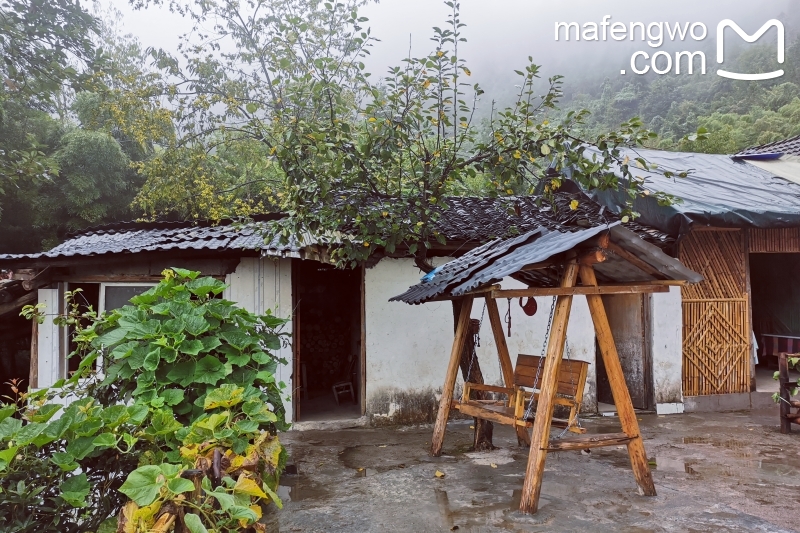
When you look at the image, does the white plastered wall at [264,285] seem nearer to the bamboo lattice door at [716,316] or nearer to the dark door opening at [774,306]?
the bamboo lattice door at [716,316]

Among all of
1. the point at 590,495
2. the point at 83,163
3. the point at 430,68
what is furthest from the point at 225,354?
the point at 83,163

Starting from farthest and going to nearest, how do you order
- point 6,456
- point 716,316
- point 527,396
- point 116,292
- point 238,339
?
1. point 716,316
2. point 116,292
3. point 527,396
4. point 238,339
5. point 6,456

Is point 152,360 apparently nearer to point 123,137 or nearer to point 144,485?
point 144,485

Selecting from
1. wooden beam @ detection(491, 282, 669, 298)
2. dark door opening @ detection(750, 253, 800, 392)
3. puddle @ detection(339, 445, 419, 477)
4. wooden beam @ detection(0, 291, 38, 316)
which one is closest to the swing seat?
wooden beam @ detection(491, 282, 669, 298)

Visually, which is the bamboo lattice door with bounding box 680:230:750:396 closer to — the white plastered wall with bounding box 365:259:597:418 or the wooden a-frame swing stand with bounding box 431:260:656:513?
the white plastered wall with bounding box 365:259:597:418

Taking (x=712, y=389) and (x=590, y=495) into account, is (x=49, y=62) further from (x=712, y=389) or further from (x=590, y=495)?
(x=712, y=389)

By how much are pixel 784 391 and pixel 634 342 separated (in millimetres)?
2587

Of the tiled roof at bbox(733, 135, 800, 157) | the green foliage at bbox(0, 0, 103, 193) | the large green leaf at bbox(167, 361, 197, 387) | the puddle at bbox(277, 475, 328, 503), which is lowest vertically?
the puddle at bbox(277, 475, 328, 503)

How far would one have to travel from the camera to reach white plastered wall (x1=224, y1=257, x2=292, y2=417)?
830cm

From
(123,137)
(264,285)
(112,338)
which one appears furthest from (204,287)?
(123,137)

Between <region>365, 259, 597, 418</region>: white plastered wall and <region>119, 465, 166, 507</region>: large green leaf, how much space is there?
6.30 m

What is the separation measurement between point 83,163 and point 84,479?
16.3m

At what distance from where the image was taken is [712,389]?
30.6ft

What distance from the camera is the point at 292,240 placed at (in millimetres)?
7848
